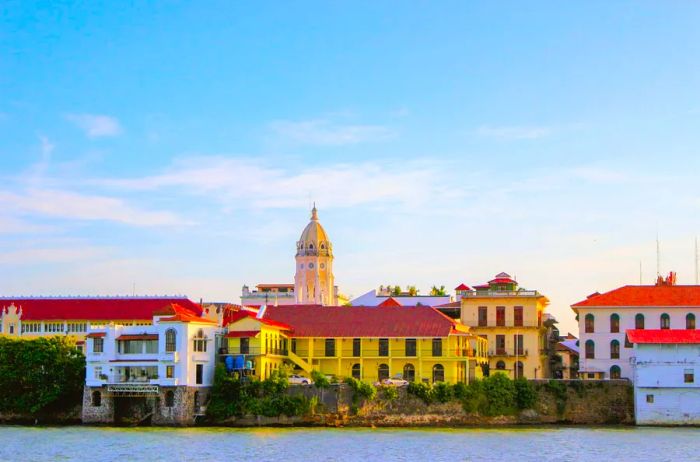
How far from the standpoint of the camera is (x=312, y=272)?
146 metres

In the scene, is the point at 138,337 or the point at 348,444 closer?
the point at 348,444

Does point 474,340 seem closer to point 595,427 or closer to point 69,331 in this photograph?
point 595,427

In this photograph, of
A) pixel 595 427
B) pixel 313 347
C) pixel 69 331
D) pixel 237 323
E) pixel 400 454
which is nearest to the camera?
pixel 400 454

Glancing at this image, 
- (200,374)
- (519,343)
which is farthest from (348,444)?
(519,343)

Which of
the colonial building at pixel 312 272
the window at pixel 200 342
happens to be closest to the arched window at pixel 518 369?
the window at pixel 200 342

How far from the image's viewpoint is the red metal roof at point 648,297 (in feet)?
296

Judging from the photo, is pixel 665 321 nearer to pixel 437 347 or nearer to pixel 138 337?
pixel 437 347

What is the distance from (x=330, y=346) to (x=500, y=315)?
16.7m

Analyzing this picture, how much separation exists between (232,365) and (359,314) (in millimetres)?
12983

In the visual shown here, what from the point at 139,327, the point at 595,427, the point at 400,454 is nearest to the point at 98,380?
the point at 139,327

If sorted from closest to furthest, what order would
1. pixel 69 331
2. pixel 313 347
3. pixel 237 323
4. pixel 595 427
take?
1. pixel 595 427
2. pixel 237 323
3. pixel 313 347
4. pixel 69 331

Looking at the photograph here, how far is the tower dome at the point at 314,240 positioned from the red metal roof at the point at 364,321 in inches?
2128

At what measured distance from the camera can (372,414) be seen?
78.0m

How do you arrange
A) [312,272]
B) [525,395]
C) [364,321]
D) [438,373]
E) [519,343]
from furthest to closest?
[312,272] → [519,343] → [364,321] → [438,373] → [525,395]
